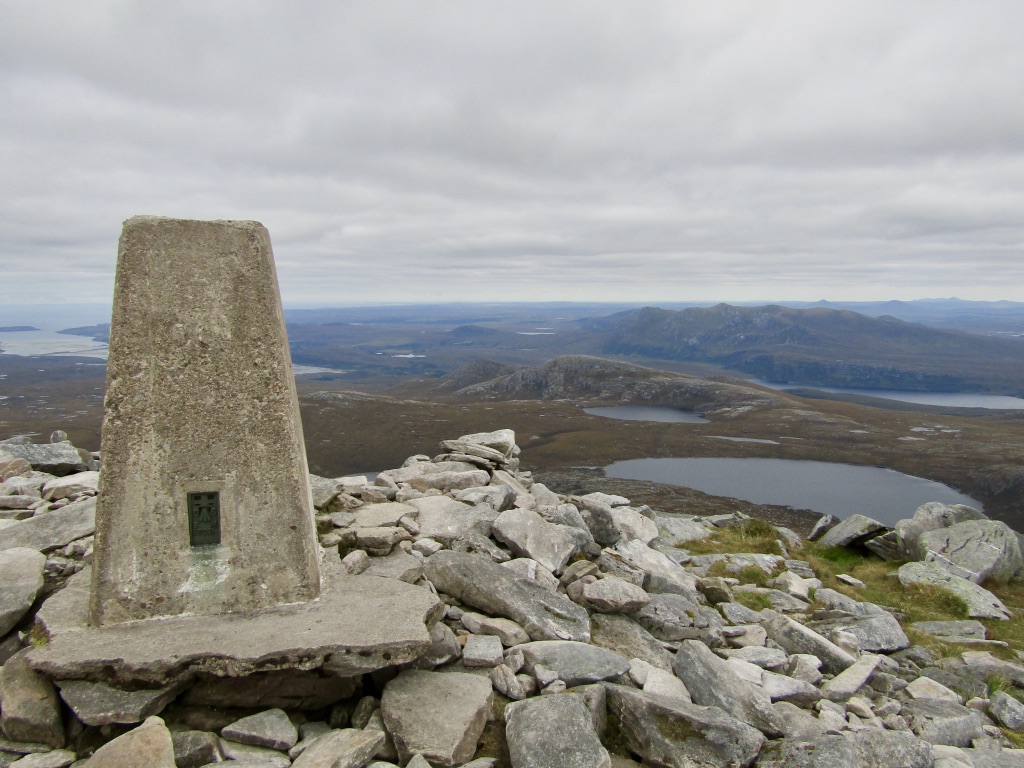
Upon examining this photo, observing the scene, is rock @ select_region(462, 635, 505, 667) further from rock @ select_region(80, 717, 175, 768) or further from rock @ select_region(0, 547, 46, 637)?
rock @ select_region(0, 547, 46, 637)

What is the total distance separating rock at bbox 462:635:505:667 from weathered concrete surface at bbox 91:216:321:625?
226 cm

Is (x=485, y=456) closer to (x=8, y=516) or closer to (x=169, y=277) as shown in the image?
(x=8, y=516)

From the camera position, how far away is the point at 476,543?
12.4m

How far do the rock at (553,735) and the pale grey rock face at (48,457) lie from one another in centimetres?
1664

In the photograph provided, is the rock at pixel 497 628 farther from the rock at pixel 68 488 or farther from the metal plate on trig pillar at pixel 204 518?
the rock at pixel 68 488

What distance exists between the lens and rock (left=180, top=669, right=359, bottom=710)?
270 inches

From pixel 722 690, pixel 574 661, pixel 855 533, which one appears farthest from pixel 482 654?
pixel 855 533

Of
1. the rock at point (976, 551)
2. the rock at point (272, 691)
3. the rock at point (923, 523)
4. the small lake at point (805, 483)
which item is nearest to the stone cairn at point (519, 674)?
the rock at point (272, 691)

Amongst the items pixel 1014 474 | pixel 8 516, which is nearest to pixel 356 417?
pixel 1014 474

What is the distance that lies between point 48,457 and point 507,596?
51.2ft

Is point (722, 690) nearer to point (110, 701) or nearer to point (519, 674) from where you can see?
point (519, 674)

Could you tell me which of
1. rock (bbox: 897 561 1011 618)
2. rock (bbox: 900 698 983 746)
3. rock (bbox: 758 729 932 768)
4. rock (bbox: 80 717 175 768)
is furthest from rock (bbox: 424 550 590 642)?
rock (bbox: 897 561 1011 618)

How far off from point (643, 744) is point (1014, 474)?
4766 inches

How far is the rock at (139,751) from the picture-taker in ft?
18.8
